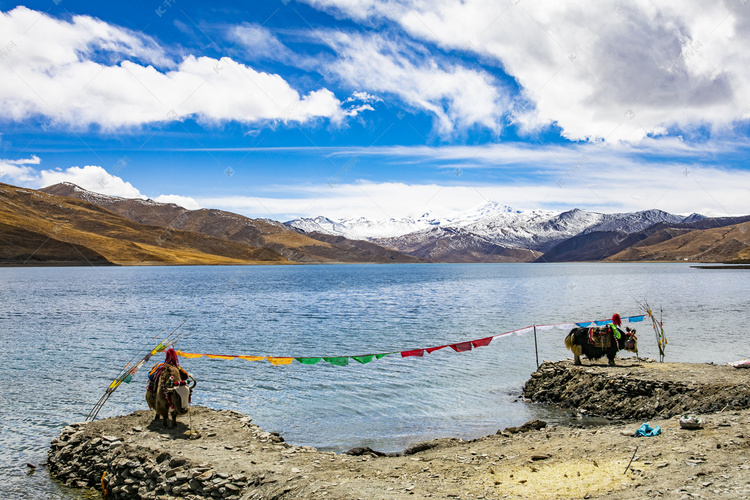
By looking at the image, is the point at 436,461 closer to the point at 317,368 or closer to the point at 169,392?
the point at 169,392

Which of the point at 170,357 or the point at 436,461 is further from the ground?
the point at 170,357

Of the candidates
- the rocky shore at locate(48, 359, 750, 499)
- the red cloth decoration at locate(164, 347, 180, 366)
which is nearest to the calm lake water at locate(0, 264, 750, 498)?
the rocky shore at locate(48, 359, 750, 499)

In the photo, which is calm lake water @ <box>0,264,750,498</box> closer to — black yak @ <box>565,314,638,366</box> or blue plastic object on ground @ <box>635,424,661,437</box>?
black yak @ <box>565,314,638,366</box>

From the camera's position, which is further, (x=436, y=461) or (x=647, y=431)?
(x=647, y=431)

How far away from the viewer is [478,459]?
1104cm

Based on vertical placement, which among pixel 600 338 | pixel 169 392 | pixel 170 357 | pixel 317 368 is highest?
pixel 170 357

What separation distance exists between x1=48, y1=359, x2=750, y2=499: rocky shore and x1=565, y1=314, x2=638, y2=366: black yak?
3.90 m

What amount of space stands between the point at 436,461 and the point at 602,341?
37.7 feet

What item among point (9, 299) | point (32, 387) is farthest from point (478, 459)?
point (9, 299)

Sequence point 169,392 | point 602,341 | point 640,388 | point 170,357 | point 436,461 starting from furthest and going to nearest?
point 602,341 → point 640,388 → point 170,357 → point 169,392 → point 436,461

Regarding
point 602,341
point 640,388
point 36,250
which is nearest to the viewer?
point 640,388

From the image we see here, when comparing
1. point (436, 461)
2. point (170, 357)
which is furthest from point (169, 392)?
point (436, 461)

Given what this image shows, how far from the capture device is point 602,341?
19.5 metres

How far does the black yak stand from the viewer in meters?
19.3
